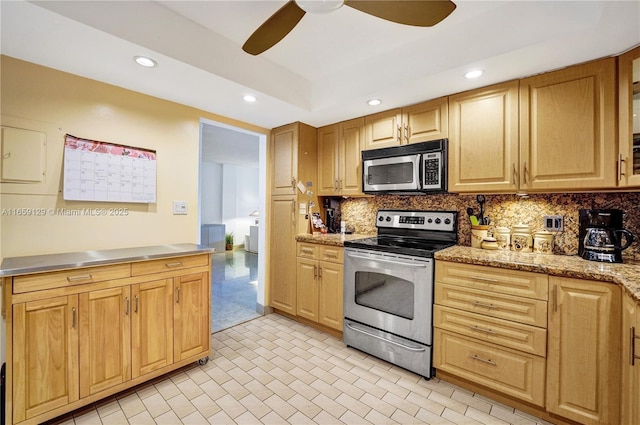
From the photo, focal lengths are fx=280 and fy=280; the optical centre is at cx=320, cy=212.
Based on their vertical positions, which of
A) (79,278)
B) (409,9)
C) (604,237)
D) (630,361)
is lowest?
(630,361)

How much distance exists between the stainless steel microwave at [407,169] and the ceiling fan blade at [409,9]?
110cm

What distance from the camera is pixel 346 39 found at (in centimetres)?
199

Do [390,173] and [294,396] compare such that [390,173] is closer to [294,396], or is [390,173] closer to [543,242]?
[543,242]

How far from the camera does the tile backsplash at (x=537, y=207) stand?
6.04 ft

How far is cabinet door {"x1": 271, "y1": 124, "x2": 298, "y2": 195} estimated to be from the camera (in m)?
3.04

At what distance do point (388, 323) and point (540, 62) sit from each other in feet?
6.76

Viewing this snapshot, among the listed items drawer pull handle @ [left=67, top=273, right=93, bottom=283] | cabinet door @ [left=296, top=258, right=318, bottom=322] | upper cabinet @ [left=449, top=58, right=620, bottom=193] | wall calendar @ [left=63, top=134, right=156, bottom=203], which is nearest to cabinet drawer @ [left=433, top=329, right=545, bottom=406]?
upper cabinet @ [left=449, top=58, right=620, bottom=193]

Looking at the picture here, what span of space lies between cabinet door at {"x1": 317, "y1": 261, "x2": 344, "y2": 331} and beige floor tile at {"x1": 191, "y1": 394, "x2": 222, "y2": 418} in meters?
1.20

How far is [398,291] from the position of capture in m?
2.19

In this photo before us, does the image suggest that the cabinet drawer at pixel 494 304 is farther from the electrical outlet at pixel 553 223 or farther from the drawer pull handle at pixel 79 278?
the drawer pull handle at pixel 79 278

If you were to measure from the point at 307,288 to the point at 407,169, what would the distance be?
1.53m

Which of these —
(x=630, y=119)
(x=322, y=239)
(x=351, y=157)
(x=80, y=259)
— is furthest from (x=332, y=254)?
(x=630, y=119)

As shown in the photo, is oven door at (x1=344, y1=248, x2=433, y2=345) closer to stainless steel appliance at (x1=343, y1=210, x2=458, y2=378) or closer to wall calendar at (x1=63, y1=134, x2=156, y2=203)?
stainless steel appliance at (x1=343, y1=210, x2=458, y2=378)

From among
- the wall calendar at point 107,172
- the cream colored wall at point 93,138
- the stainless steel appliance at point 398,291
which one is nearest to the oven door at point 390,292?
the stainless steel appliance at point 398,291
